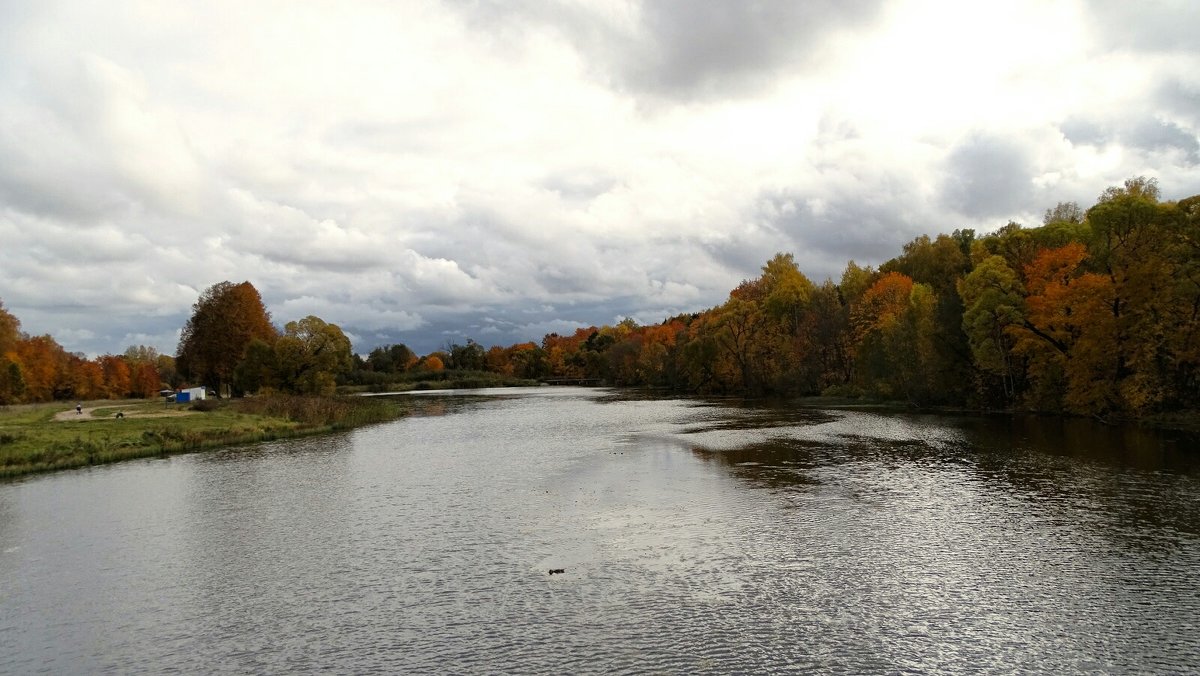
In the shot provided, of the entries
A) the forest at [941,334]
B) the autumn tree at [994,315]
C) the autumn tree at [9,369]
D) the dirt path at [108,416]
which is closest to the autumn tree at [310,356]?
the forest at [941,334]

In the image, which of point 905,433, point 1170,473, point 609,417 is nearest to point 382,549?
point 1170,473

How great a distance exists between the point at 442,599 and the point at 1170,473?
94.1 feet

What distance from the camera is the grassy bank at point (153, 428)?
129 ft

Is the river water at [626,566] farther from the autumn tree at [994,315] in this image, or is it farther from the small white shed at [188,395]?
the small white shed at [188,395]

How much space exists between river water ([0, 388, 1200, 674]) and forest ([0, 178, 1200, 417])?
46.6ft

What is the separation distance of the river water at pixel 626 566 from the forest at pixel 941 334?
14208 millimetres

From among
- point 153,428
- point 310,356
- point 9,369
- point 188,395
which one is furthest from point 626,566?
point 9,369

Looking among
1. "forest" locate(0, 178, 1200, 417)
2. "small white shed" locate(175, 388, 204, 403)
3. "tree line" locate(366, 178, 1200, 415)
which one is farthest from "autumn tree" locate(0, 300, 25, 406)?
"tree line" locate(366, 178, 1200, 415)

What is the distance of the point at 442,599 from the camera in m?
16.4

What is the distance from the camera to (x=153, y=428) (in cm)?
4834

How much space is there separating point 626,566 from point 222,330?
80991mm

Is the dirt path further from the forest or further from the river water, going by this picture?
the river water

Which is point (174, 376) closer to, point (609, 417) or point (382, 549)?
Answer: point (609, 417)

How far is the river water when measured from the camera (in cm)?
1340
